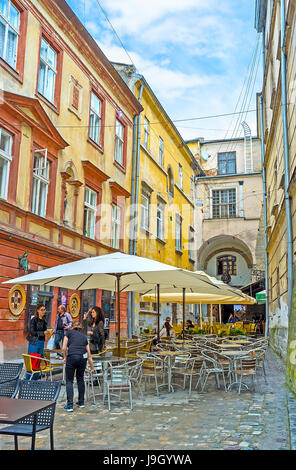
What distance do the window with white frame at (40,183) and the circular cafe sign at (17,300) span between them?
7.69 ft

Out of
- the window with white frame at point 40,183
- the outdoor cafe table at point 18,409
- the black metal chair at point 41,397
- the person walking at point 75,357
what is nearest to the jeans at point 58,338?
the window with white frame at point 40,183

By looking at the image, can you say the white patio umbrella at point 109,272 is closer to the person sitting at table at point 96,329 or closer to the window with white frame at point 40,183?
the person sitting at table at point 96,329

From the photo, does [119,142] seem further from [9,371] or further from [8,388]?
[8,388]

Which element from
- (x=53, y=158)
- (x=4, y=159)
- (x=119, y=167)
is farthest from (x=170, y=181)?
(x=4, y=159)

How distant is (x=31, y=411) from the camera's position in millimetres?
3453

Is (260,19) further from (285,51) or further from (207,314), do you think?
(207,314)

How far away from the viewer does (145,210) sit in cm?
2128

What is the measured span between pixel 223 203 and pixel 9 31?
26.1 metres

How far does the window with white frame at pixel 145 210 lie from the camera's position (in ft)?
68.2

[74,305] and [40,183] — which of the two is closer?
[40,183]

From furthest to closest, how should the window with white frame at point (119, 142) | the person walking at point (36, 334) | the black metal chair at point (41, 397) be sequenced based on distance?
the window with white frame at point (119, 142)
the person walking at point (36, 334)
the black metal chair at point (41, 397)

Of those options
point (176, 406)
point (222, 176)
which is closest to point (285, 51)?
point (176, 406)

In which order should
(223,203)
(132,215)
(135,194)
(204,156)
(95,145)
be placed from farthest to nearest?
1. (204,156)
2. (223,203)
3. (135,194)
4. (132,215)
5. (95,145)

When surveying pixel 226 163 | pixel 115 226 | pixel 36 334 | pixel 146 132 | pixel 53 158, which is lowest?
pixel 36 334
